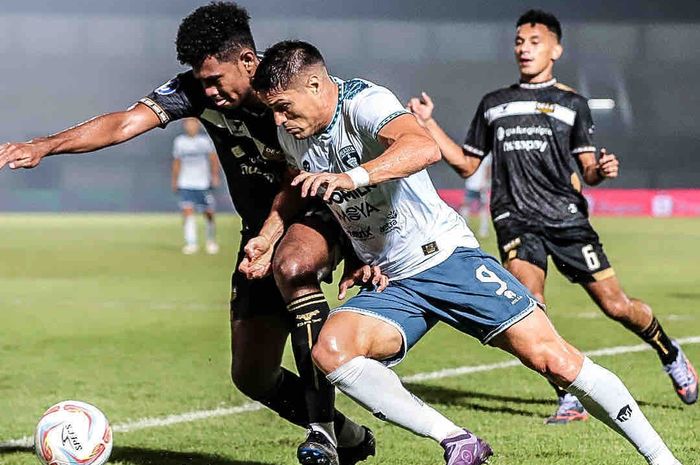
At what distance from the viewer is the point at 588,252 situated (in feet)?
23.5

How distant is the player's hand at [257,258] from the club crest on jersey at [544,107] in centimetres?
265

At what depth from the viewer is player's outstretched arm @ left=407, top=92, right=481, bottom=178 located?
6574mm

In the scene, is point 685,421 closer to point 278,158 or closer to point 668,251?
point 278,158

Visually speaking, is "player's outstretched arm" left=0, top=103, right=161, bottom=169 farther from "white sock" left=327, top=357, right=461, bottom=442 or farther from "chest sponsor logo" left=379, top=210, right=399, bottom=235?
"white sock" left=327, top=357, right=461, bottom=442

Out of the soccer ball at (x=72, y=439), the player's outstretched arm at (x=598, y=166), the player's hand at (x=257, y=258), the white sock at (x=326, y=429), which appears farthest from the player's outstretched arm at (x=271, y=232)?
the player's outstretched arm at (x=598, y=166)

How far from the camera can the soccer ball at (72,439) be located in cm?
494

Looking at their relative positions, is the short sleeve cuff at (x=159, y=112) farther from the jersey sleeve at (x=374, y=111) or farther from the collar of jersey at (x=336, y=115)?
the jersey sleeve at (x=374, y=111)

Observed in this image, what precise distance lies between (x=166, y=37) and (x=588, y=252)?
36.8 metres

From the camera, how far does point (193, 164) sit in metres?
20.8

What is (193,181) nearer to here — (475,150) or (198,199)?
(198,199)

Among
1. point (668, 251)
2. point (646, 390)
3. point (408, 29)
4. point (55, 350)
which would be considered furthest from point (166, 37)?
point (646, 390)

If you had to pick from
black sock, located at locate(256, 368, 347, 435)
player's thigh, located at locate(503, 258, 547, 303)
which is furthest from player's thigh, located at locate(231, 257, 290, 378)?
player's thigh, located at locate(503, 258, 547, 303)

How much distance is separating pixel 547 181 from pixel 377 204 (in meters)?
2.73

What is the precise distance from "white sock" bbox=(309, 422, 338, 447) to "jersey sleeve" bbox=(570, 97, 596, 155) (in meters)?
2.92
